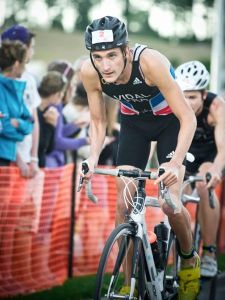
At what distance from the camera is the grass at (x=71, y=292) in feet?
24.6

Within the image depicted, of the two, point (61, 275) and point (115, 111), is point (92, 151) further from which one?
point (115, 111)

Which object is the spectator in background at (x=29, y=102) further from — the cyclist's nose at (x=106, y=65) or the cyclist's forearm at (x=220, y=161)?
the cyclist's nose at (x=106, y=65)

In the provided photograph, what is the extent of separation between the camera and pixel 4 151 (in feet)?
25.0

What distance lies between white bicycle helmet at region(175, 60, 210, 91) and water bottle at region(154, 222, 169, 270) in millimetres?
1790

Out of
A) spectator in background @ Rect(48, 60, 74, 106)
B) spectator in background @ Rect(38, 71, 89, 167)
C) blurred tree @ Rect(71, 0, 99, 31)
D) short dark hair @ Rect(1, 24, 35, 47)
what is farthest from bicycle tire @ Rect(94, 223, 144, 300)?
blurred tree @ Rect(71, 0, 99, 31)

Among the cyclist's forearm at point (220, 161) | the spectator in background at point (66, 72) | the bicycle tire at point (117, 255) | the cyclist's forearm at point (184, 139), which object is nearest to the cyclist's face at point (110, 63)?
the cyclist's forearm at point (184, 139)

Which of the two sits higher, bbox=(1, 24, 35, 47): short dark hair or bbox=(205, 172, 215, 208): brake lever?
bbox=(1, 24, 35, 47): short dark hair

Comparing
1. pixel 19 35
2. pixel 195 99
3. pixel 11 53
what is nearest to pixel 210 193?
pixel 195 99

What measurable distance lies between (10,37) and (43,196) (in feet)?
5.62

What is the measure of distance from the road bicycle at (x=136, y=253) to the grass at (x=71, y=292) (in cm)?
154

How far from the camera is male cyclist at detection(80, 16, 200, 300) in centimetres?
567

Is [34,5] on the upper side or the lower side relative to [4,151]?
upper

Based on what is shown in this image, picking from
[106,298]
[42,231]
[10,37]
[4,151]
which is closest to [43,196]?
[42,231]

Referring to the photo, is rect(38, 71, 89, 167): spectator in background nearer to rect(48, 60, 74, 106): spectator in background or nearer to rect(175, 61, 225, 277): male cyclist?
rect(48, 60, 74, 106): spectator in background
